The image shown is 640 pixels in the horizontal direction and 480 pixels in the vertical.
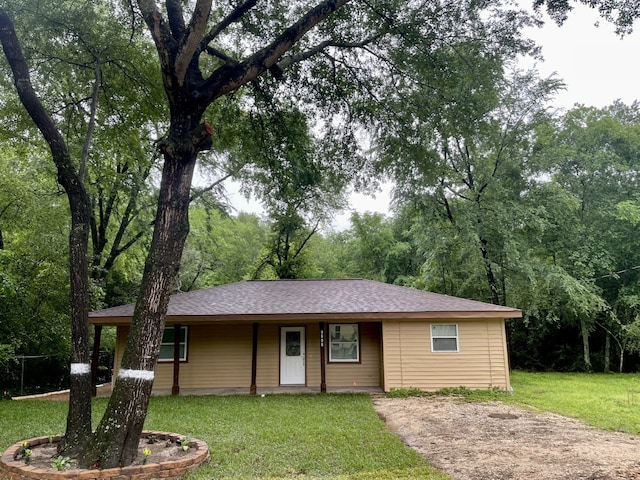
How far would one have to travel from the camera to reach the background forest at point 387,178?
22.3ft

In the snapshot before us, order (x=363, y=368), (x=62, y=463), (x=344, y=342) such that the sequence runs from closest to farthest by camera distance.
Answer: (x=62, y=463) < (x=363, y=368) < (x=344, y=342)

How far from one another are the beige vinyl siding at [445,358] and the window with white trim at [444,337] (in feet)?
0.28

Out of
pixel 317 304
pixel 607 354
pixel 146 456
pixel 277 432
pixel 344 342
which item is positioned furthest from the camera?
pixel 607 354

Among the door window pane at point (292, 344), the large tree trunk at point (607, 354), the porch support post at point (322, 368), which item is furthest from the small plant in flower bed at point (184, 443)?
the large tree trunk at point (607, 354)

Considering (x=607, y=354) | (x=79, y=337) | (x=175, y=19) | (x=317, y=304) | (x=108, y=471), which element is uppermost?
(x=175, y=19)

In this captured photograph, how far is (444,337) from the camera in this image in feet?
35.8

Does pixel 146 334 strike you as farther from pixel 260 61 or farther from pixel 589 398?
pixel 589 398

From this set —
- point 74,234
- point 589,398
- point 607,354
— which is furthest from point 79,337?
point 607,354

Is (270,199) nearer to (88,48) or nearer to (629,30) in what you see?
(88,48)

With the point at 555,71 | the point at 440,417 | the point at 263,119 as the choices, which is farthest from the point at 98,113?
the point at 555,71

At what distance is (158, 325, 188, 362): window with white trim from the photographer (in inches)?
452

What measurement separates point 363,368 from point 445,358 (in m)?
2.22

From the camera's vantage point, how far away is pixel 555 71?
15492 mm

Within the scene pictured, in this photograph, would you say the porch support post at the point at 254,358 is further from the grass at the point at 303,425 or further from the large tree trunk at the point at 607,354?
the large tree trunk at the point at 607,354
